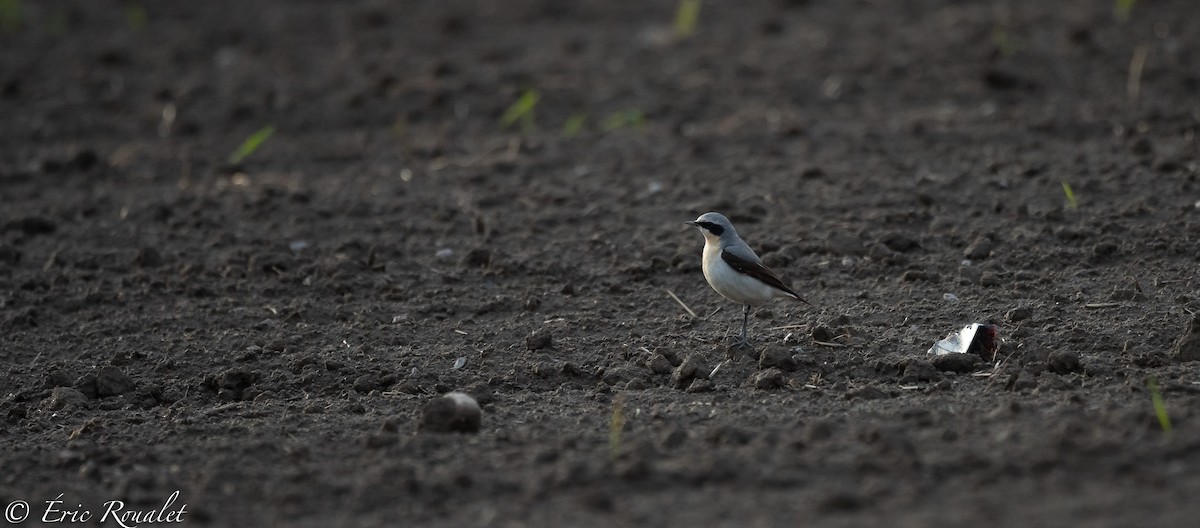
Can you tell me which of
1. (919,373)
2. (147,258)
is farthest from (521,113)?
(919,373)

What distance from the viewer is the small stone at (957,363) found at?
6422mm

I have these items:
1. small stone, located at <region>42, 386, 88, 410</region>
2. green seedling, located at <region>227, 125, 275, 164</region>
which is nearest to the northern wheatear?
small stone, located at <region>42, 386, 88, 410</region>

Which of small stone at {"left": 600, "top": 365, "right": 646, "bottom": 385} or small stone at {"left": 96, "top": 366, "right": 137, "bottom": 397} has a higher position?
small stone at {"left": 600, "top": 365, "right": 646, "bottom": 385}

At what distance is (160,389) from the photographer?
6797mm

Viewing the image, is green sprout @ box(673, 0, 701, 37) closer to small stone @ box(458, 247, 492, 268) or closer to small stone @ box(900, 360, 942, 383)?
small stone @ box(458, 247, 492, 268)

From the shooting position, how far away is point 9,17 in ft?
48.5

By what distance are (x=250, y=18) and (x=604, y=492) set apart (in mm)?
11198

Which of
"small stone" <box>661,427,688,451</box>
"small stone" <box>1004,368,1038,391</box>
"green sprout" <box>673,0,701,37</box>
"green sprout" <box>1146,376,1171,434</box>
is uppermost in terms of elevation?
"green sprout" <box>673,0,701,37</box>

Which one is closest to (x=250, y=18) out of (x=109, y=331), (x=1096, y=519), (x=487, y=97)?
(x=487, y=97)

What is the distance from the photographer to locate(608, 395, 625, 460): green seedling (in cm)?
547

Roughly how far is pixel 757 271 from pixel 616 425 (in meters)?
1.81

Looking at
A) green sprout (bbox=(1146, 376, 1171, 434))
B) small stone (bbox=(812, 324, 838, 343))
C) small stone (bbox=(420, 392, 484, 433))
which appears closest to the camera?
green sprout (bbox=(1146, 376, 1171, 434))

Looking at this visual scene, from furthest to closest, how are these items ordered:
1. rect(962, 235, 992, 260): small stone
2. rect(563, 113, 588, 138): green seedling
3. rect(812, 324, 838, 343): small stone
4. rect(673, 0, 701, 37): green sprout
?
1. rect(673, 0, 701, 37): green sprout
2. rect(563, 113, 588, 138): green seedling
3. rect(962, 235, 992, 260): small stone
4. rect(812, 324, 838, 343): small stone

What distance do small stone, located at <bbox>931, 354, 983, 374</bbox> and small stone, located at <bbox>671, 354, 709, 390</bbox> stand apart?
1195 mm
